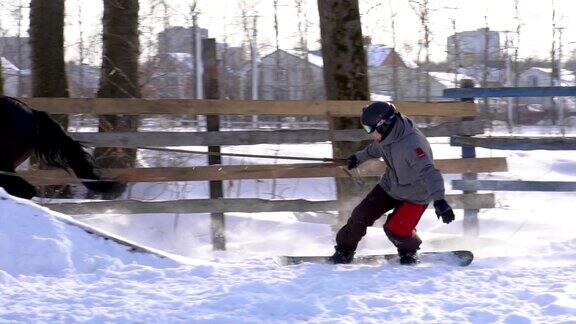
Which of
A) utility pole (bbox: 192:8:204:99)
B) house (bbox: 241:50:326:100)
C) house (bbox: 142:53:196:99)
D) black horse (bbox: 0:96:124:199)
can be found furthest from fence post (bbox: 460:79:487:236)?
house (bbox: 241:50:326:100)

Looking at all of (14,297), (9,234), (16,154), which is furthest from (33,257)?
(16,154)

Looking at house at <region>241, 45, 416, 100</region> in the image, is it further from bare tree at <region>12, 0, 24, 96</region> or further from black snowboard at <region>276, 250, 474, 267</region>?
black snowboard at <region>276, 250, 474, 267</region>

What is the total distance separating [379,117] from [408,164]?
0.42 meters

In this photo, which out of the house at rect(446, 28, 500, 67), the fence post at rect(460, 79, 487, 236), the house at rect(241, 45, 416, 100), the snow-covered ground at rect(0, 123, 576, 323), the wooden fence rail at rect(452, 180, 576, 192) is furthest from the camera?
the house at rect(446, 28, 500, 67)

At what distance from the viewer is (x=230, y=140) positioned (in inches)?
328

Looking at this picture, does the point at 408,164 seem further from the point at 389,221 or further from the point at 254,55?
the point at 254,55

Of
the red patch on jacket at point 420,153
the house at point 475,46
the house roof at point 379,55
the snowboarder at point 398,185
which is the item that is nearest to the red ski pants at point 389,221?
the snowboarder at point 398,185

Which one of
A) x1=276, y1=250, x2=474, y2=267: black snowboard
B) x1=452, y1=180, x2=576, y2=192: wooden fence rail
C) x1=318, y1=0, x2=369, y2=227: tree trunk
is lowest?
x1=276, y1=250, x2=474, y2=267: black snowboard

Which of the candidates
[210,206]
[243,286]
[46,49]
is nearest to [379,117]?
[243,286]

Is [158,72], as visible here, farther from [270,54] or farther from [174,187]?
[270,54]

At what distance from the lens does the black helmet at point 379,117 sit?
600 cm

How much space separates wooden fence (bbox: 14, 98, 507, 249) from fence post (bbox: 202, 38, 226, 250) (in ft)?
0.81

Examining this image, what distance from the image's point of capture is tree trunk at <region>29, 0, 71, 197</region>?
1032cm

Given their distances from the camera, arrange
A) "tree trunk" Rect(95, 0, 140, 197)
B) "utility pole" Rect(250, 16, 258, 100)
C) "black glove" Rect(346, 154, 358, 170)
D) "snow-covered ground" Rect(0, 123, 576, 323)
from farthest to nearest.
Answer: "utility pole" Rect(250, 16, 258, 100) → "tree trunk" Rect(95, 0, 140, 197) → "black glove" Rect(346, 154, 358, 170) → "snow-covered ground" Rect(0, 123, 576, 323)
